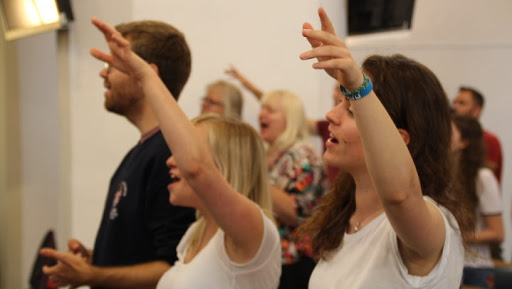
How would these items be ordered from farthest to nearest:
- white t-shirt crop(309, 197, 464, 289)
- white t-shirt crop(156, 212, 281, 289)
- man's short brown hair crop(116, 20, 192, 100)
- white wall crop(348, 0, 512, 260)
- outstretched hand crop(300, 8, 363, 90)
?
1. white wall crop(348, 0, 512, 260)
2. man's short brown hair crop(116, 20, 192, 100)
3. white t-shirt crop(156, 212, 281, 289)
4. white t-shirt crop(309, 197, 464, 289)
5. outstretched hand crop(300, 8, 363, 90)

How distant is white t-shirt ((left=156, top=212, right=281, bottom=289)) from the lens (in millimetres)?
1571

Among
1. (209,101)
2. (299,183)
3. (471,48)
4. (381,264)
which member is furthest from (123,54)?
Result: (471,48)

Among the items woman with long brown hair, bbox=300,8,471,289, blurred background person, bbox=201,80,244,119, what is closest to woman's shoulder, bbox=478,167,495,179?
blurred background person, bbox=201,80,244,119

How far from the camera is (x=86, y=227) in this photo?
9.77 feet

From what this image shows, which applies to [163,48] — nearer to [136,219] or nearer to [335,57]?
[136,219]

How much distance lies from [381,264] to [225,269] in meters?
0.45

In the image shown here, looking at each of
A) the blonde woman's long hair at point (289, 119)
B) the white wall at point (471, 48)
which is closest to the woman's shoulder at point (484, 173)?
the blonde woman's long hair at point (289, 119)

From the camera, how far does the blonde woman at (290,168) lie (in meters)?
2.63

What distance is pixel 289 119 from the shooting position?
9.76 ft

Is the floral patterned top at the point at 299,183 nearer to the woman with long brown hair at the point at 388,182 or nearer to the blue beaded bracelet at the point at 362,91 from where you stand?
the woman with long brown hair at the point at 388,182

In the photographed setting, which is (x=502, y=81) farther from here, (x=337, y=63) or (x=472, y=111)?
(x=337, y=63)

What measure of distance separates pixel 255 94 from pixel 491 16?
3.49 m

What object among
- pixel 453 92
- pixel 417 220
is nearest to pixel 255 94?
pixel 417 220

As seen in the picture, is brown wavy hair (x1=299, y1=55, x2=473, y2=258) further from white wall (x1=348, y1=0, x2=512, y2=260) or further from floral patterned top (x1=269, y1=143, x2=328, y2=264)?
white wall (x1=348, y1=0, x2=512, y2=260)
